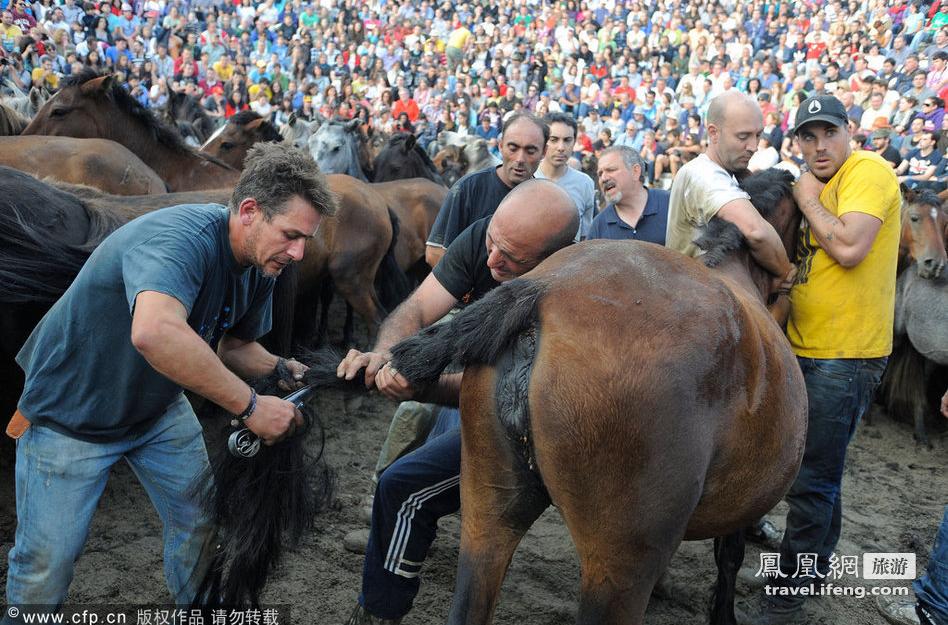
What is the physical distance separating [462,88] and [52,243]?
16.8 metres

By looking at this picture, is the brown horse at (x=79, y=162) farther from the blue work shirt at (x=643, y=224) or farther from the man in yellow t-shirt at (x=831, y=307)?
the man in yellow t-shirt at (x=831, y=307)

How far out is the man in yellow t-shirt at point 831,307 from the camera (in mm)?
3459

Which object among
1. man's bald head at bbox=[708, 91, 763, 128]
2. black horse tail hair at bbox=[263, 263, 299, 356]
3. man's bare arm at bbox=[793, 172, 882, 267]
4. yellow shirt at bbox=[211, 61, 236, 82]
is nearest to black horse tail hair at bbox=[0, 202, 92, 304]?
black horse tail hair at bbox=[263, 263, 299, 356]

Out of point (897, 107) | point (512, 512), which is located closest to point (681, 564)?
point (512, 512)

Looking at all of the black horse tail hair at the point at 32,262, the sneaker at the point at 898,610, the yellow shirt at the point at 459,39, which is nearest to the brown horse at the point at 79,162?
the black horse tail hair at the point at 32,262

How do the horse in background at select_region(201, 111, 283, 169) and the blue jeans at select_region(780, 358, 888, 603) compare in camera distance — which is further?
the horse in background at select_region(201, 111, 283, 169)

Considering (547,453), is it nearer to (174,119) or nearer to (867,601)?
(867,601)

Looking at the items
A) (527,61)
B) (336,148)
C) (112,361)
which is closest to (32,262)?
(112,361)

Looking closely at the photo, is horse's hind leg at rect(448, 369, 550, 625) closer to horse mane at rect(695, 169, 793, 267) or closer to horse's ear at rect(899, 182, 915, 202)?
horse mane at rect(695, 169, 793, 267)

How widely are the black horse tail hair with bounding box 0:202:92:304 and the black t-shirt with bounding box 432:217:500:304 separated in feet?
5.30

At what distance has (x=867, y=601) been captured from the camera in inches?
160

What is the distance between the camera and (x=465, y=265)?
→ 11.0ft

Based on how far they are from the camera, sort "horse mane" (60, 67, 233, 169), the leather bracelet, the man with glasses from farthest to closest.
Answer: the man with glasses, "horse mane" (60, 67, 233, 169), the leather bracelet

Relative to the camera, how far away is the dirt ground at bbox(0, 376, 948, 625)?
363 centimetres
